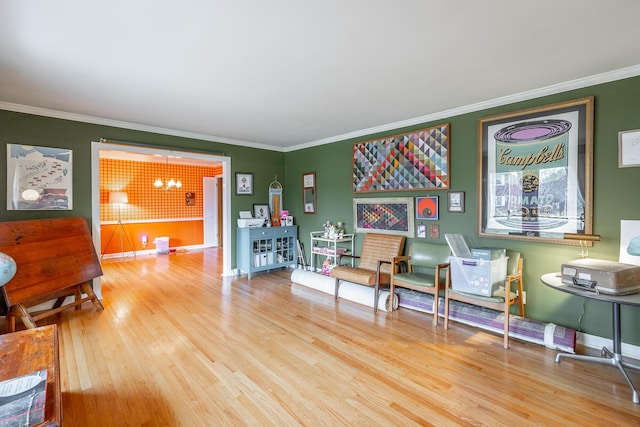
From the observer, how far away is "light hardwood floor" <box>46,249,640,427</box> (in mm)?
1862

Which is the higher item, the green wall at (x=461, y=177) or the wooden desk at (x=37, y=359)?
the green wall at (x=461, y=177)

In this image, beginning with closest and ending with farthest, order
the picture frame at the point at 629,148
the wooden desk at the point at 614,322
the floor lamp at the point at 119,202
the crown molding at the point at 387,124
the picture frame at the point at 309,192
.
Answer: the wooden desk at the point at 614,322
the picture frame at the point at 629,148
the crown molding at the point at 387,124
the picture frame at the point at 309,192
the floor lamp at the point at 119,202

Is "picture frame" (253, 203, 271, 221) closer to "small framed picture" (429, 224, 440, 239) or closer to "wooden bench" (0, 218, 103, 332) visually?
"wooden bench" (0, 218, 103, 332)

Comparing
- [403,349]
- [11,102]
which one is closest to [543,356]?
[403,349]

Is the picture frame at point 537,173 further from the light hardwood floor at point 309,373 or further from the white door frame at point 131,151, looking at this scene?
the white door frame at point 131,151

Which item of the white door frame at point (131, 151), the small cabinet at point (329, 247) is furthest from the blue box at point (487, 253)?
the white door frame at point (131, 151)

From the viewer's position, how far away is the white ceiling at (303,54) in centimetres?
179

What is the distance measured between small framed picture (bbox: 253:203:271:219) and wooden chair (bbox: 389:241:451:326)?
278 cm

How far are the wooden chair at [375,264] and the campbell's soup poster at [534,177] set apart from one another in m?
1.19

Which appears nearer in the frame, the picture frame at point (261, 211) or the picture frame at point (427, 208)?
the picture frame at point (427, 208)

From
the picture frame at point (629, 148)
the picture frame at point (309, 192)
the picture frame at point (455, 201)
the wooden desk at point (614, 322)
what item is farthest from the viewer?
the picture frame at point (309, 192)

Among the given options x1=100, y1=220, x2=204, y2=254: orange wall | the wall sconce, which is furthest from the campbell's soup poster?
x1=100, y1=220, x2=204, y2=254: orange wall

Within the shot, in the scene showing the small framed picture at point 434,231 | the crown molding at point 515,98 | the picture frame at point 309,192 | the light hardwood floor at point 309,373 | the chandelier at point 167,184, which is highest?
the crown molding at point 515,98

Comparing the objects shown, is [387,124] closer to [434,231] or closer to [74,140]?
[434,231]
